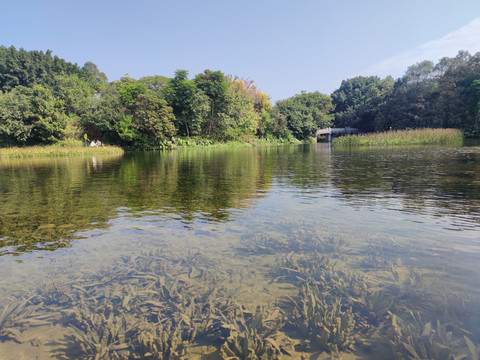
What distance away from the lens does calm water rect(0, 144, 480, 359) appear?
2434 millimetres

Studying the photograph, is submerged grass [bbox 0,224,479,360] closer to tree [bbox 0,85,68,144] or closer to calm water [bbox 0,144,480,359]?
calm water [bbox 0,144,480,359]

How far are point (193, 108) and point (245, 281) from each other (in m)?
44.6

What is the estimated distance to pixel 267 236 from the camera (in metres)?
4.94

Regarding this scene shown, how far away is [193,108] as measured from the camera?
150ft

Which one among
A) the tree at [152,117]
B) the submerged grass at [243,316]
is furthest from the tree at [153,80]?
the submerged grass at [243,316]

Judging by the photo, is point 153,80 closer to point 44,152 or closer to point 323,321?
point 44,152

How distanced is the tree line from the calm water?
38852 mm

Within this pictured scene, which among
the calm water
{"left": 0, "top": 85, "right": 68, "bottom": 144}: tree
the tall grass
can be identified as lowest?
the calm water

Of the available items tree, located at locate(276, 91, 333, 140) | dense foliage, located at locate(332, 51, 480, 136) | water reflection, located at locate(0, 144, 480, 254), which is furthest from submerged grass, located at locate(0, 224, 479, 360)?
tree, located at locate(276, 91, 333, 140)

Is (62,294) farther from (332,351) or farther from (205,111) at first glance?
(205,111)

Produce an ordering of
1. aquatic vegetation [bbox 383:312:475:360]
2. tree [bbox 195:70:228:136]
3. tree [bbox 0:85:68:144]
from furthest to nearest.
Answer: tree [bbox 195:70:228:136]
tree [bbox 0:85:68:144]
aquatic vegetation [bbox 383:312:475:360]

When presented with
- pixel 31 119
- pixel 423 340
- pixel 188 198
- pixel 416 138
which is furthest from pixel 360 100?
pixel 423 340

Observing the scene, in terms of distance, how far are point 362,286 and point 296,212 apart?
334cm

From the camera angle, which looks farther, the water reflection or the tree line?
the tree line
